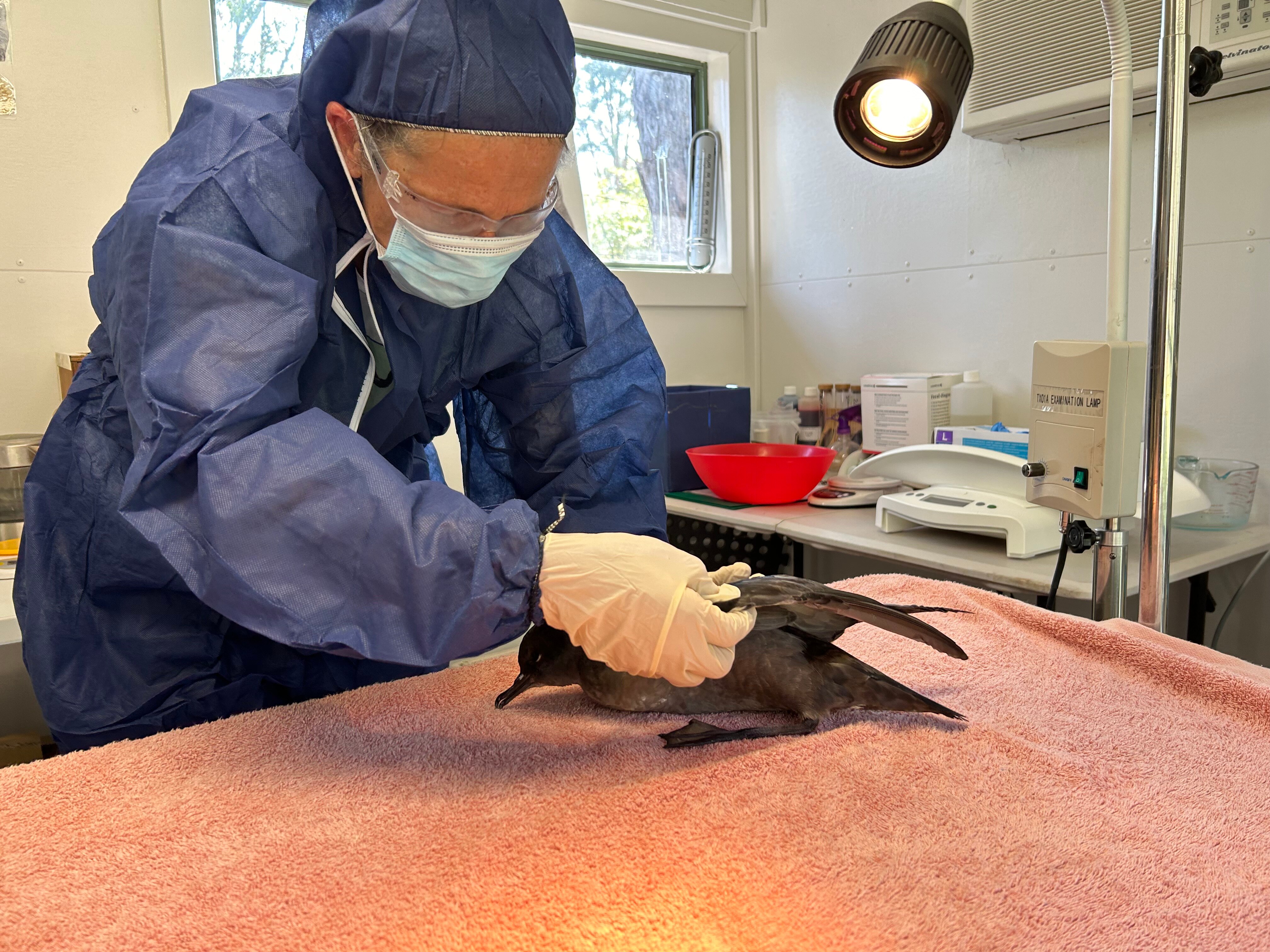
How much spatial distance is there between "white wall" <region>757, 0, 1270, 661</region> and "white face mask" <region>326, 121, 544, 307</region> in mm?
1773

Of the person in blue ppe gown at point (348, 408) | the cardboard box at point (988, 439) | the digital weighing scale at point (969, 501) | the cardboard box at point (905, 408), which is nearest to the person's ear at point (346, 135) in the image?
the person in blue ppe gown at point (348, 408)

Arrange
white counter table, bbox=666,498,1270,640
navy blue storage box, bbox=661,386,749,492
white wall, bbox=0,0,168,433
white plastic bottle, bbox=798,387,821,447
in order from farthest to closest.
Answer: white plastic bottle, bbox=798,387,821,447, navy blue storage box, bbox=661,386,749,492, white wall, bbox=0,0,168,433, white counter table, bbox=666,498,1270,640

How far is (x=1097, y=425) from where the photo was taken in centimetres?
132

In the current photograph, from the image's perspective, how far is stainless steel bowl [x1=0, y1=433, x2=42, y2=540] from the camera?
76.3 inches

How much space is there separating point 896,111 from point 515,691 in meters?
0.92

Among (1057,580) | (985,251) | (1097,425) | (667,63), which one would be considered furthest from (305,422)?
(667,63)

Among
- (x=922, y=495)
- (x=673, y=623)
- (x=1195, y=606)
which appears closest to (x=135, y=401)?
(x=673, y=623)

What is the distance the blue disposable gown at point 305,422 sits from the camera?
33.3 inches

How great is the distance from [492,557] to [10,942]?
0.45m

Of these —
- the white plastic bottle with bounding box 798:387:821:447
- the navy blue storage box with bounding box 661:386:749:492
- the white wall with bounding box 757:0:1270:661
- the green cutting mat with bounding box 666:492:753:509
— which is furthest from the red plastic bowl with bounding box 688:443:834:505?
the white wall with bounding box 757:0:1270:661

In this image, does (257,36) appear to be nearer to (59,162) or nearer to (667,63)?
(59,162)

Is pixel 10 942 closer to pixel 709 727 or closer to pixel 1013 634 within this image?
pixel 709 727

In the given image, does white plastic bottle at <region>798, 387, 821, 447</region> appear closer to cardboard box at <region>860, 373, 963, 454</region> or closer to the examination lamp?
cardboard box at <region>860, 373, 963, 454</region>

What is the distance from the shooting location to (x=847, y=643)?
4.16 feet
